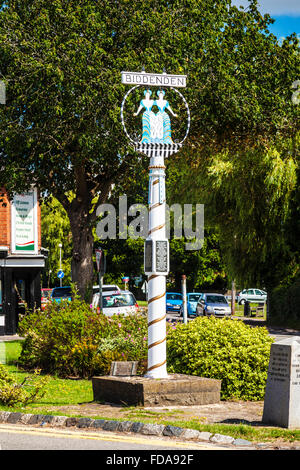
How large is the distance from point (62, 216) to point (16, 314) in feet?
117

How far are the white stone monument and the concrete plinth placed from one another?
187 centimetres

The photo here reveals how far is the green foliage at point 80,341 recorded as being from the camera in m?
15.3

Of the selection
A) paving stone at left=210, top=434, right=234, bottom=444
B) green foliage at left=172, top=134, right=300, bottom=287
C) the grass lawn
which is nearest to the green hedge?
green foliage at left=172, top=134, right=300, bottom=287

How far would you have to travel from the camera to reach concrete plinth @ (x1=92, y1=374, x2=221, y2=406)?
36.7 feet

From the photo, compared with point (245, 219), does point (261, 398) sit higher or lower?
lower

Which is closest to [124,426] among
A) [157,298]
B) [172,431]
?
[172,431]

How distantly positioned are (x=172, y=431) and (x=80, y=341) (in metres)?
7.14

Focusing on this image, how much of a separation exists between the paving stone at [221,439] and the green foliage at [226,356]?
388 cm

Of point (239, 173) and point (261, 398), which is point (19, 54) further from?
point (261, 398)

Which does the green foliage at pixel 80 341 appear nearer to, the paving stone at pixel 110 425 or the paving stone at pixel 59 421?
the paving stone at pixel 59 421

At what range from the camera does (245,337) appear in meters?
13.4

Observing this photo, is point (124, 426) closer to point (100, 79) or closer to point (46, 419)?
point (46, 419)

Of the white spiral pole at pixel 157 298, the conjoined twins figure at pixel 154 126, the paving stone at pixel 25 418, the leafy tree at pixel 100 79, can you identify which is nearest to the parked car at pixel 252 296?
the leafy tree at pixel 100 79
